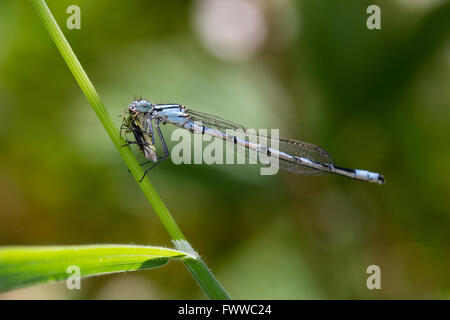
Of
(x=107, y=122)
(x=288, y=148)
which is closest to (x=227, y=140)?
(x=288, y=148)

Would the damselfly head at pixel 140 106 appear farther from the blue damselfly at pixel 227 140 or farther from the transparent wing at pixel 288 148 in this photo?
the transparent wing at pixel 288 148

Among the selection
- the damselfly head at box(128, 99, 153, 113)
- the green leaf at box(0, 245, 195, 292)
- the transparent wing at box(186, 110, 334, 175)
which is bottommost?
the green leaf at box(0, 245, 195, 292)

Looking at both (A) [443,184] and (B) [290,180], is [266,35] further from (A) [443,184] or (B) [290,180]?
(A) [443,184]

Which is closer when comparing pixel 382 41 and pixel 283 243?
pixel 382 41

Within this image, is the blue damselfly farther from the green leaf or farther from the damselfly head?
the green leaf

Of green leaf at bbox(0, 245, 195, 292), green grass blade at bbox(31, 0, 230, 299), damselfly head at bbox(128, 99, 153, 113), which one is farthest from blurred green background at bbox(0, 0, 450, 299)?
green leaf at bbox(0, 245, 195, 292)

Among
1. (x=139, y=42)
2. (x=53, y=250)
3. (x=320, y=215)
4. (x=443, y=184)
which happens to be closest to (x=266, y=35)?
(x=139, y=42)
